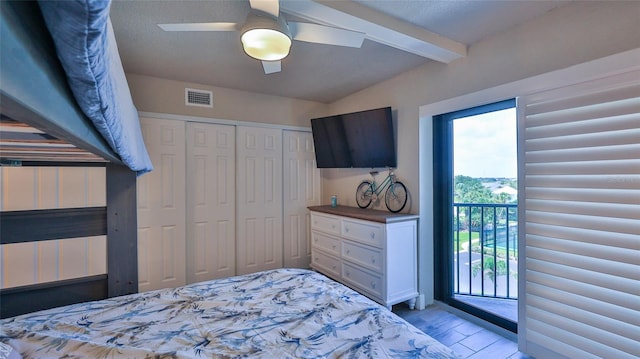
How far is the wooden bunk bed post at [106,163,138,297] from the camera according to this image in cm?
149

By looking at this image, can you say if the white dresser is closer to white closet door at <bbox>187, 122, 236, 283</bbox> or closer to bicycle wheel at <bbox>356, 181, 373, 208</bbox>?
bicycle wheel at <bbox>356, 181, 373, 208</bbox>

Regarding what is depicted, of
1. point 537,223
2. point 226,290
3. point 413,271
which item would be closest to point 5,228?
point 226,290

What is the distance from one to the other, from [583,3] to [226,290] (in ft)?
9.02

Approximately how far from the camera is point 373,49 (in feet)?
7.51

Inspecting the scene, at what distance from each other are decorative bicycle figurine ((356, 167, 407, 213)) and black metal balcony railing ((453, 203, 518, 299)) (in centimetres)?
55

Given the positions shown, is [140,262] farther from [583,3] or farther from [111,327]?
[583,3]

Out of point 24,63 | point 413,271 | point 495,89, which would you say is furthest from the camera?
point 413,271

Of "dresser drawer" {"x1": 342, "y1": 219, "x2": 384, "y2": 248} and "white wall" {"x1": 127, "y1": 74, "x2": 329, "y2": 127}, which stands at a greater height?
"white wall" {"x1": 127, "y1": 74, "x2": 329, "y2": 127}

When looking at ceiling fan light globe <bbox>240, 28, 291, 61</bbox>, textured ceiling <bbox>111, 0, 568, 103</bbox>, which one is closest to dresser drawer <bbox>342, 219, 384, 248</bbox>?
textured ceiling <bbox>111, 0, 568, 103</bbox>

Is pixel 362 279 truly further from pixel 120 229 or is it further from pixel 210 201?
pixel 120 229

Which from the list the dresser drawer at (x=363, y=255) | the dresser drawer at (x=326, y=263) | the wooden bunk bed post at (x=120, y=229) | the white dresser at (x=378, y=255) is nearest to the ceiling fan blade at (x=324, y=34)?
the wooden bunk bed post at (x=120, y=229)

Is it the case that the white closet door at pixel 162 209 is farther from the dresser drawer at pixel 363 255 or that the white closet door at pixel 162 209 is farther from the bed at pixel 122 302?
the dresser drawer at pixel 363 255

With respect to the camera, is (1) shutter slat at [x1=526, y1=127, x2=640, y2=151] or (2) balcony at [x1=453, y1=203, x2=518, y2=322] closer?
(1) shutter slat at [x1=526, y1=127, x2=640, y2=151]

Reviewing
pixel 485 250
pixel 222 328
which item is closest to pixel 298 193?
pixel 485 250
